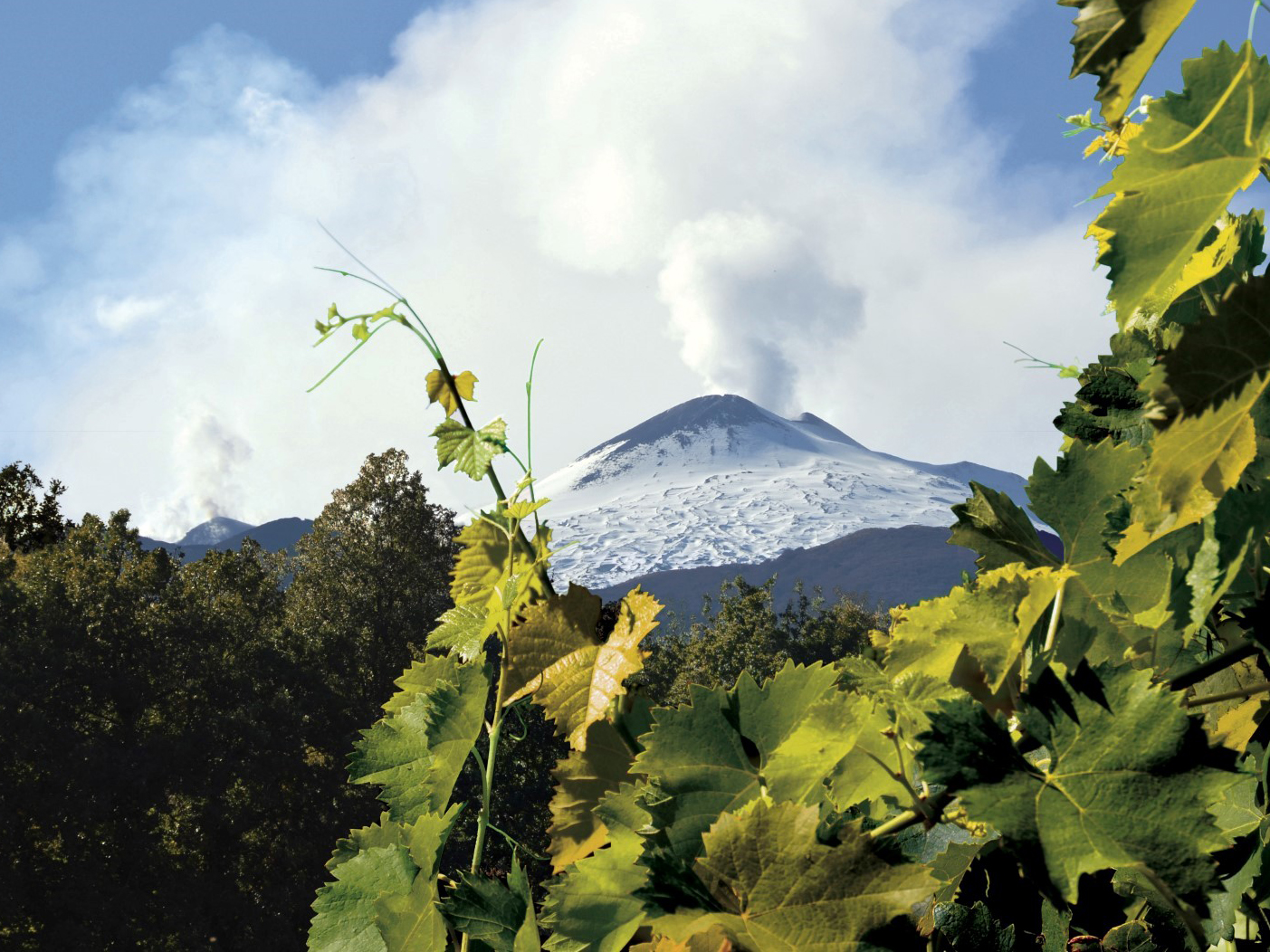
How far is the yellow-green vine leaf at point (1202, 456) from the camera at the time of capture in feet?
1.13

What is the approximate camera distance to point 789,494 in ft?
405

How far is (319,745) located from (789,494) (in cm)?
10632

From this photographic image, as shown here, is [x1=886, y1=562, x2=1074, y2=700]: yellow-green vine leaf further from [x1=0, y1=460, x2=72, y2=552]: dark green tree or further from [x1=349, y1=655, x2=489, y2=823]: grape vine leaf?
[x1=0, y1=460, x2=72, y2=552]: dark green tree

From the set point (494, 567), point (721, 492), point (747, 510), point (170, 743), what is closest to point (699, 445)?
point (721, 492)

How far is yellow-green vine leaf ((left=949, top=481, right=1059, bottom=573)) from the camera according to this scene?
1.92 feet

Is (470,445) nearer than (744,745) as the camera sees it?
No

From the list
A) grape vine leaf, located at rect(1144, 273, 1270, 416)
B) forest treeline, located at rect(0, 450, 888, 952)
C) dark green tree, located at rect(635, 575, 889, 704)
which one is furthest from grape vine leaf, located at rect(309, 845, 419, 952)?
dark green tree, located at rect(635, 575, 889, 704)

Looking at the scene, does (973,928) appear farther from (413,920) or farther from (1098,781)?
(413,920)

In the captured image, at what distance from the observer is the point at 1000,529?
1.93 feet

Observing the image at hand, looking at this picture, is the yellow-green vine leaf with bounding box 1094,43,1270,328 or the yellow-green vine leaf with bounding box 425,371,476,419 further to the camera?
the yellow-green vine leaf with bounding box 425,371,476,419

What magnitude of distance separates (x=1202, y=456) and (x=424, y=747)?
46 centimetres

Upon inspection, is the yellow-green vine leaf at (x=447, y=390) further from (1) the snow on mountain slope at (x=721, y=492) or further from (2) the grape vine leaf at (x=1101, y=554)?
(1) the snow on mountain slope at (x=721, y=492)

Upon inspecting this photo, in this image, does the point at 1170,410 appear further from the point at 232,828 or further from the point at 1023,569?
the point at 232,828

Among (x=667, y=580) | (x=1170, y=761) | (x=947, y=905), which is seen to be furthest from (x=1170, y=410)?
(x=667, y=580)
